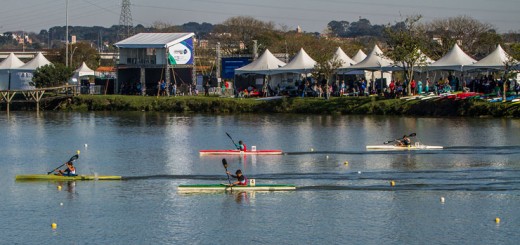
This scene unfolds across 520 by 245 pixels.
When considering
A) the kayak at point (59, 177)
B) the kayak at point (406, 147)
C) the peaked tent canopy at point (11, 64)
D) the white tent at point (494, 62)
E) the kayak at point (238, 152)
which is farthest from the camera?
the peaked tent canopy at point (11, 64)

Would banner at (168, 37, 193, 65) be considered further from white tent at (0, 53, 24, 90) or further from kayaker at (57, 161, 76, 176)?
A: kayaker at (57, 161, 76, 176)

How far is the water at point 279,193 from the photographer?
90.7ft

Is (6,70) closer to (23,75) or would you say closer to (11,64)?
(11,64)

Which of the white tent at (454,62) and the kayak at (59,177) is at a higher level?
the white tent at (454,62)

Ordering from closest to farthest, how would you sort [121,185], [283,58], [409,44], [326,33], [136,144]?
[121,185] → [136,144] → [409,44] → [283,58] → [326,33]

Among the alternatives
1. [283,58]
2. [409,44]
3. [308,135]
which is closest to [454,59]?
[409,44]

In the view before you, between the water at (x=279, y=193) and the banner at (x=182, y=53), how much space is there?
80.3 feet

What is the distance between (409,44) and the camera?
214ft

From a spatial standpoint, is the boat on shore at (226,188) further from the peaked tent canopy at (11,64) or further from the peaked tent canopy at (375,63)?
the peaked tent canopy at (11,64)

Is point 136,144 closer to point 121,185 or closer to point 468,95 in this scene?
point 121,185

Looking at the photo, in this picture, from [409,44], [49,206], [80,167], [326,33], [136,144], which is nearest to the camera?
[49,206]

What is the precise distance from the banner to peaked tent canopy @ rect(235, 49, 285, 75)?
716 cm

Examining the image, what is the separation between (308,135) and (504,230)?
25261mm

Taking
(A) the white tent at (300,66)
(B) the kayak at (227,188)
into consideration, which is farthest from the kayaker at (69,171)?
(A) the white tent at (300,66)
